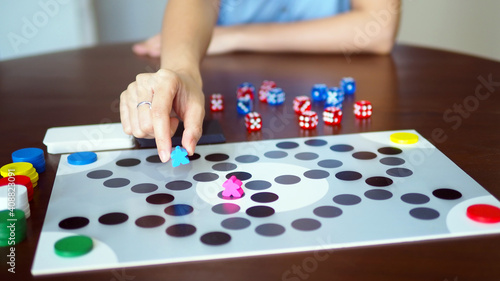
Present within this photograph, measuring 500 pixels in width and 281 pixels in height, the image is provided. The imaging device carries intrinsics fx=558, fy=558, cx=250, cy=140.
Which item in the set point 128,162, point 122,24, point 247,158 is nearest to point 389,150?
point 247,158

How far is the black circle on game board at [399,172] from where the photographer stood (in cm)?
92

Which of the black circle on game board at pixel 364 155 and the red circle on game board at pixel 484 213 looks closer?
the red circle on game board at pixel 484 213

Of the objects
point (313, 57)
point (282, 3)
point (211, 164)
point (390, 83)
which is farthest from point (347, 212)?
point (282, 3)

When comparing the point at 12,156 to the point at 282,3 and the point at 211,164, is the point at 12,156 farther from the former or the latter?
the point at 282,3

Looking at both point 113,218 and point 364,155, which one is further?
point 364,155

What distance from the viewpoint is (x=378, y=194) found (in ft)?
2.77

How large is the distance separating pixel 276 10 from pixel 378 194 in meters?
1.43

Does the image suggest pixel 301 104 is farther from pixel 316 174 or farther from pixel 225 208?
pixel 225 208

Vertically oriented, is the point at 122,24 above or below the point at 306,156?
A: above

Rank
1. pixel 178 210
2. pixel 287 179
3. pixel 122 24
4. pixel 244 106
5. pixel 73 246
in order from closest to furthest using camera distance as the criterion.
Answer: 1. pixel 73 246
2. pixel 178 210
3. pixel 287 179
4. pixel 244 106
5. pixel 122 24

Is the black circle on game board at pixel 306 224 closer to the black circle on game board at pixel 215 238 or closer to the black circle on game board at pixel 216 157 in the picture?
the black circle on game board at pixel 215 238

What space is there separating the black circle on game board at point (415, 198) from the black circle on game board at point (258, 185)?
0.21 m

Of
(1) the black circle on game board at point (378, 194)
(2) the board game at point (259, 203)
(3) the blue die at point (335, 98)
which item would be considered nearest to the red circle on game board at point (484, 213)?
(2) the board game at point (259, 203)

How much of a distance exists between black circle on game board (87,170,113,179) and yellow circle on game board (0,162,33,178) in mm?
97
